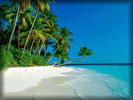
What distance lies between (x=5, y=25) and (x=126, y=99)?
1334 centimetres

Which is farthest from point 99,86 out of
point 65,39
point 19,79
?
point 65,39

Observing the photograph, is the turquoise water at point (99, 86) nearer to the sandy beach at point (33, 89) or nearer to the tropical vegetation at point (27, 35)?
the sandy beach at point (33, 89)

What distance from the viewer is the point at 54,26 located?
15055 millimetres

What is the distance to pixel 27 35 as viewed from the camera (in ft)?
38.4

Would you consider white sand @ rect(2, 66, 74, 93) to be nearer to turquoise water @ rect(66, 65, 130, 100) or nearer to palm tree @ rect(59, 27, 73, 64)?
turquoise water @ rect(66, 65, 130, 100)

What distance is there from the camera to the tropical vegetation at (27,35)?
9008 mm

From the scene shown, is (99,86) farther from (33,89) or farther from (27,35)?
(27,35)

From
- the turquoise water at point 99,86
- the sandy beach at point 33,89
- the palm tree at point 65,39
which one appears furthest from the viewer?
the palm tree at point 65,39

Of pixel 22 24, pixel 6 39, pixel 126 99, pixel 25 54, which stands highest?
pixel 22 24

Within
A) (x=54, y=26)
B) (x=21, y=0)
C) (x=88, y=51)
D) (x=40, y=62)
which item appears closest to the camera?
(x=21, y=0)

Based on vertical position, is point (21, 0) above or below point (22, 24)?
above

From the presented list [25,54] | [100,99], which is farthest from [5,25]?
[100,99]

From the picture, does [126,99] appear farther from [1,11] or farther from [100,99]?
[1,11]

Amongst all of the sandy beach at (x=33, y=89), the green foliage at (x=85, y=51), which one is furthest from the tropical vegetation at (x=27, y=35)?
the sandy beach at (x=33, y=89)
